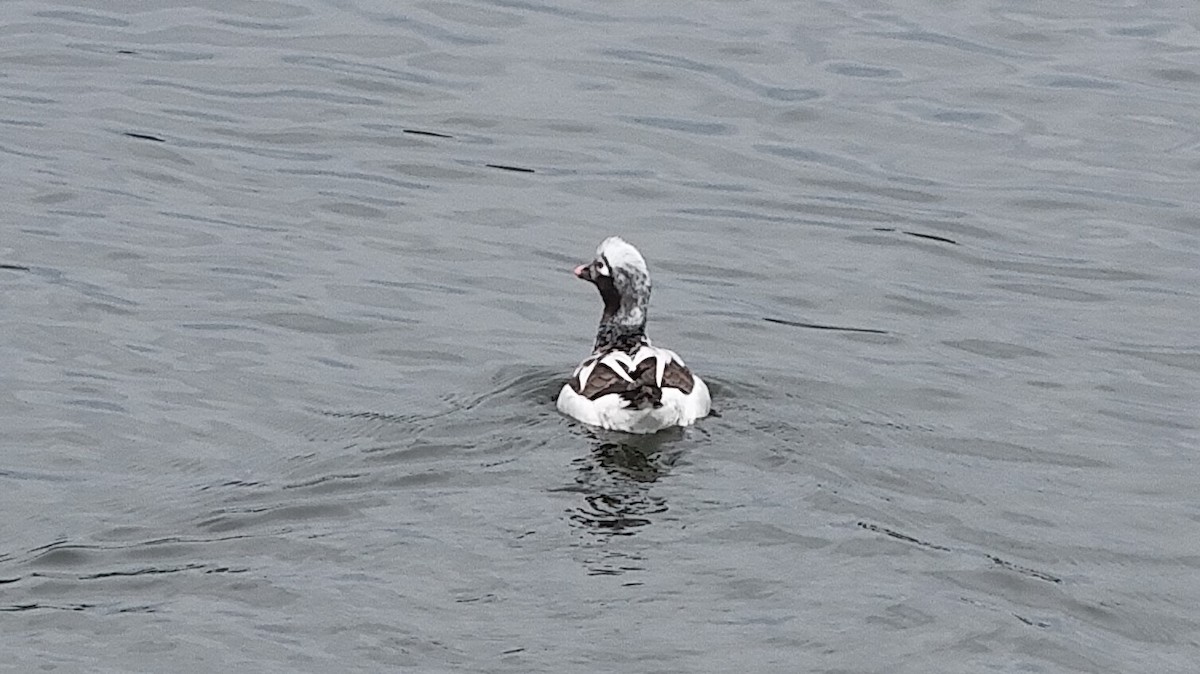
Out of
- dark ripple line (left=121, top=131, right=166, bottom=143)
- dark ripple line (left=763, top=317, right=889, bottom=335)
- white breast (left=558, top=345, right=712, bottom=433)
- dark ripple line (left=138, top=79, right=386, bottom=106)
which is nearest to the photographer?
white breast (left=558, top=345, right=712, bottom=433)

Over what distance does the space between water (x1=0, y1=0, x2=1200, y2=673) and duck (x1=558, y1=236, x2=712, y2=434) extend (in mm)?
179

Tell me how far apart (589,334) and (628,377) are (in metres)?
2.78

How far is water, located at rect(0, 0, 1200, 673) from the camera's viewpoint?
11.7m

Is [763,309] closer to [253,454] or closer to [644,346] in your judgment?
[644,346]

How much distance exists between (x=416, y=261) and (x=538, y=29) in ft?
24.9

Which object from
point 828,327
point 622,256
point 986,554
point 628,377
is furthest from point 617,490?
point 828,327

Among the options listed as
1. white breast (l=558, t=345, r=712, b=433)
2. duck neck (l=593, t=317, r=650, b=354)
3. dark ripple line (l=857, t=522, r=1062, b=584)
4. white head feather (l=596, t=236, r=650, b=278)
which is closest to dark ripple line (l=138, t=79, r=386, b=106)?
white head feather (l=596, t=236, r=650, b=278)

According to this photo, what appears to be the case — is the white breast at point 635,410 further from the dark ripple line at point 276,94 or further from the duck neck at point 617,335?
the dark ripple line at point 276,94

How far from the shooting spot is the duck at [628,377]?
585 inches

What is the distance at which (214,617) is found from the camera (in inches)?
450

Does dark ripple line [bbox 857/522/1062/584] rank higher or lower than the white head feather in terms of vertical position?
lower

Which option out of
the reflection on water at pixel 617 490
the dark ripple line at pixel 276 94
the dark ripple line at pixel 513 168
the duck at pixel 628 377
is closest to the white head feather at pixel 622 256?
the duck at pixel 628 377

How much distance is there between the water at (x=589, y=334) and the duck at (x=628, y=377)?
18cm

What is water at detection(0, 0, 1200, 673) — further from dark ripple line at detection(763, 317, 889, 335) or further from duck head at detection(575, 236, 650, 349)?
duck head at detection(575, 236, 650, 349)
